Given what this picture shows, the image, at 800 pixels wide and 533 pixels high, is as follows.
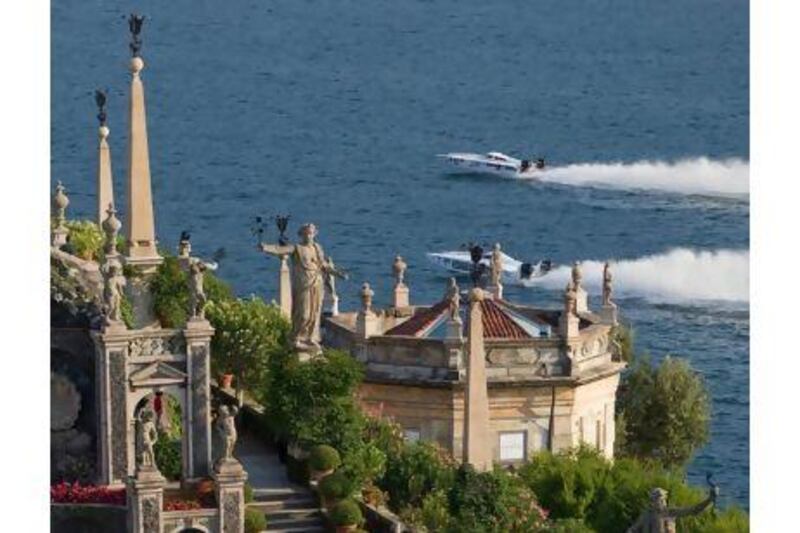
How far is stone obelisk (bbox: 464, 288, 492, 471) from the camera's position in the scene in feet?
140

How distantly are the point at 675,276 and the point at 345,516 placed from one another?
5363cm

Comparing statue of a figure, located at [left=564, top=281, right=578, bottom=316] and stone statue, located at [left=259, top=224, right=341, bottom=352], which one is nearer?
stone statue, located at [left=259, top=224, right=341, bottom=352]

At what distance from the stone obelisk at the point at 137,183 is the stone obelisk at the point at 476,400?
5484 millimetres

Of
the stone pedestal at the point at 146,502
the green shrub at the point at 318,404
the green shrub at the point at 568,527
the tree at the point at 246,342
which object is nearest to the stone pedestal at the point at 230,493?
the stone pedestal at the point at 146,502

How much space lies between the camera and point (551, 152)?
11844 cm

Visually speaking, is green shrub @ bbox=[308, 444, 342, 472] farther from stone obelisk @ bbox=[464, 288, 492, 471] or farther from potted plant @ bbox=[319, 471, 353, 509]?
stone obelisk @ bbox=[464, 288, 492, 471]

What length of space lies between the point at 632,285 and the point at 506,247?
26.8ft

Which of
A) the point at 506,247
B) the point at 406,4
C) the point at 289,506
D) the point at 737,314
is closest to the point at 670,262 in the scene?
the point at 506,247

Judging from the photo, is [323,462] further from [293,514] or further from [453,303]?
[453,303]

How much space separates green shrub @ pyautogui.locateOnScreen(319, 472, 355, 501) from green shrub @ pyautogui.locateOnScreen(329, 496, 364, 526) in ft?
0.79

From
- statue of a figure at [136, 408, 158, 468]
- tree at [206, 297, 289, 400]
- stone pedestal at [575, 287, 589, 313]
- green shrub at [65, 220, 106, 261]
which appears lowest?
statue of a figure at [136, 408, 158, 468]

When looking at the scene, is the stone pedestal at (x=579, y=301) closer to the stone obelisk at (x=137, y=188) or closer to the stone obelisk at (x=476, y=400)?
the stone obelisk at (x=476, y=400)

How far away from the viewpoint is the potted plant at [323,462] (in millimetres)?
41000

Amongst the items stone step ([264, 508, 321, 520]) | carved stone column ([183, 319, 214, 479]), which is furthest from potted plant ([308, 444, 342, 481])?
carved stone column ([183, 319, 214, 479])
